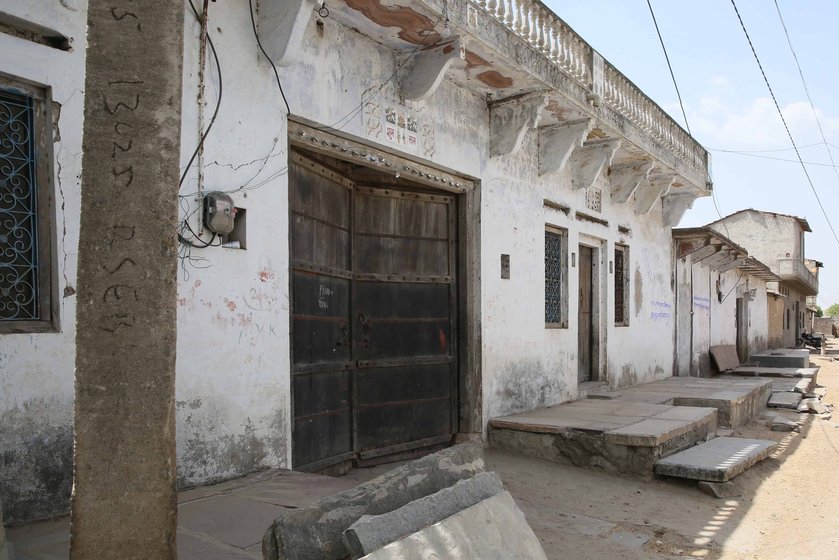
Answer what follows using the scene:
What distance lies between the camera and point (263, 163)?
4.72m

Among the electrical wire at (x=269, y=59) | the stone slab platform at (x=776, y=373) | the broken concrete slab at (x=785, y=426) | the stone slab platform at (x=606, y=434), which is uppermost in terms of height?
the electrical wire at (x=269, y=59)

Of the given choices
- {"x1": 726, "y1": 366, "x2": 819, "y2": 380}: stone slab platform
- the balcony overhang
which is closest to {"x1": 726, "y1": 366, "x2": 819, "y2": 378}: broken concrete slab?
{"x1": 726, "y1": 366, "x2": 819, "y2": 380}: stone slab platform

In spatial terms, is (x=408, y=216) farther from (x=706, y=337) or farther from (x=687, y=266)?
(x=706, y=337)

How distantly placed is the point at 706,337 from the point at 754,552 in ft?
41.4

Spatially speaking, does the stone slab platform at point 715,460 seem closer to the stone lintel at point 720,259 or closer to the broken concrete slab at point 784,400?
the broken concrete slab at point 784,400

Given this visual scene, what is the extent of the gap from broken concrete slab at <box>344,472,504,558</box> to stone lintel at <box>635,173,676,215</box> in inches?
391

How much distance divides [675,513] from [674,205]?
9.15 metres

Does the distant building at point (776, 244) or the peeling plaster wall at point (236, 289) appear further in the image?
the distant building at point (776, 244)

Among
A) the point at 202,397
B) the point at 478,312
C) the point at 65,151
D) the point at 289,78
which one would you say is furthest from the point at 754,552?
the point at 65,151

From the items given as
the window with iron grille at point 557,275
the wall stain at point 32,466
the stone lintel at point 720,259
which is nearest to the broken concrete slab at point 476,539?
the wall stain at point 32,466

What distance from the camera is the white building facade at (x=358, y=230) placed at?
137 inches

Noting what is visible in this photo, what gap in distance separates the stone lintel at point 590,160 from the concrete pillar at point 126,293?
8.03 m

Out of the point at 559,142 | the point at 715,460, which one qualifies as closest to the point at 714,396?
the point at 715,460

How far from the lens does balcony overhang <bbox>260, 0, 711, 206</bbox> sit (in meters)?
5.63
